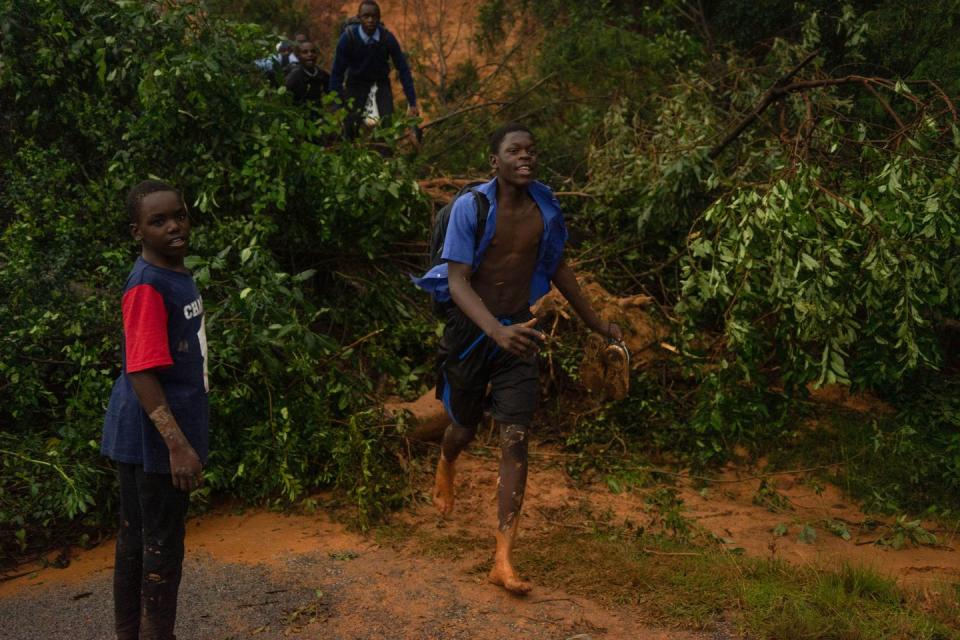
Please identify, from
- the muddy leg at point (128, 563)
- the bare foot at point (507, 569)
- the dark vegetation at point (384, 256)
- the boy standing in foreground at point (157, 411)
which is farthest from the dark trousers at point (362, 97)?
the muddy leg at point (128, 563)

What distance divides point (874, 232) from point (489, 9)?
7716mm

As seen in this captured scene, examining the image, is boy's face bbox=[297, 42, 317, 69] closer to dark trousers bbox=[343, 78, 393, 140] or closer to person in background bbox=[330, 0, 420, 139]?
person in background bbox=[330, 0, 420, 139]

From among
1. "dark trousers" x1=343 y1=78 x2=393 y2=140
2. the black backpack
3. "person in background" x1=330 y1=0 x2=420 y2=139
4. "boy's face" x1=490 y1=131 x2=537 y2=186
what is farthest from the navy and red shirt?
"dark trousers" x1=343 y1=78 x2=393 y2=140

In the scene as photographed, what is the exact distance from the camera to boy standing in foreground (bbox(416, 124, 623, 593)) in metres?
3.97

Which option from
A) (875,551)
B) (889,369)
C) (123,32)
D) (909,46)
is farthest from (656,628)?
(909,46)

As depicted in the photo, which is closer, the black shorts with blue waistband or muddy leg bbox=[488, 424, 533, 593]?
muddy leg bbox=[488, 424, 533, 593]

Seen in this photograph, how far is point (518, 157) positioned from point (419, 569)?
6.12 feet

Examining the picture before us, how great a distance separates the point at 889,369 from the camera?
5418mm

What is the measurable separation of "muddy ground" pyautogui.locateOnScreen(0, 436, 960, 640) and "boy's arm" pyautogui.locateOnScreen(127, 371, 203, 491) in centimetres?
109

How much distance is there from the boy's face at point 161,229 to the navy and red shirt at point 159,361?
44mm

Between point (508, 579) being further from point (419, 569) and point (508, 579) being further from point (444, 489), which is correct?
point (444, 489)

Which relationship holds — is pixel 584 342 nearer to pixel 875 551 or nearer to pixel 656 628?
pixel 875 551

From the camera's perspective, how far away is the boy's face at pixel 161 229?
306cm

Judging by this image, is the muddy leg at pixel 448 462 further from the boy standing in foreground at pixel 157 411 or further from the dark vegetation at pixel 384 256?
the boy standing in foreground at pixel 157 411
